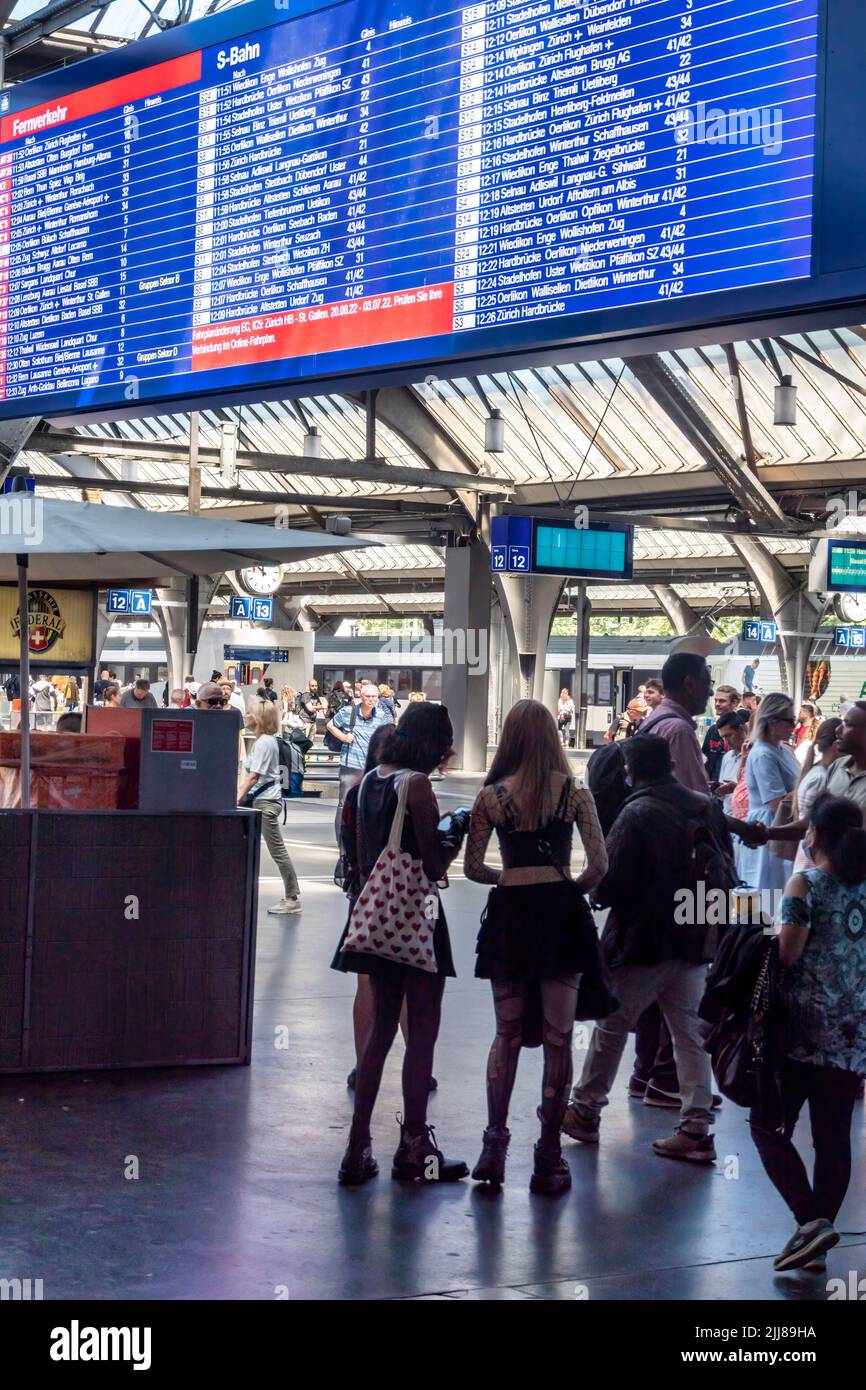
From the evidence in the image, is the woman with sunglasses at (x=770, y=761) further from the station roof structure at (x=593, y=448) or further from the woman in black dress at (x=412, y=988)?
the station roof structure at (x=593, y=448)

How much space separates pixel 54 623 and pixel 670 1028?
16.0ft

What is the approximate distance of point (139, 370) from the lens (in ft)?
31.1

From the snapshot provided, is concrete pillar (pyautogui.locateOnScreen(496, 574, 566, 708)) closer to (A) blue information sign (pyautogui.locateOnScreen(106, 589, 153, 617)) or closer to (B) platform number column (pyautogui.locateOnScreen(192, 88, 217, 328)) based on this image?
(A) blue information sign (pyautogui.locateOnScreen(106, 589, 153, 617))

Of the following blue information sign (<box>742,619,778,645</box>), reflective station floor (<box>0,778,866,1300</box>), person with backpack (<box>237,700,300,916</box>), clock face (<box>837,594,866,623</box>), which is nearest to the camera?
reflective station floor (<box>0,778,866,1300</box>)

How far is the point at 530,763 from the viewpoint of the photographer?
6.16 metres

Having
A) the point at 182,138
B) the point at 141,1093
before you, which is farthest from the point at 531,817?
the point at 182,138

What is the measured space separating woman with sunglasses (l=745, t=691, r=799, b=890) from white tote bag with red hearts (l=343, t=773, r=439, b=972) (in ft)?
12.2

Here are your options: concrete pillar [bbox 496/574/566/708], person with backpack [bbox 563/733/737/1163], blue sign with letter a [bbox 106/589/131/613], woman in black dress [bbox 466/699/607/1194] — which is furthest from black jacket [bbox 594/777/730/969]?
blue sign with letter a [bbox 106/589/131/613]

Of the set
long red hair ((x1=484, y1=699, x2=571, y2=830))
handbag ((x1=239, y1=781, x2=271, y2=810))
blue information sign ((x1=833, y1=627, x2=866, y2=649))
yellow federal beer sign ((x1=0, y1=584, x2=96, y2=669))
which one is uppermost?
blue information sign ((x1=833, y1=627, x2=866, y2=649))

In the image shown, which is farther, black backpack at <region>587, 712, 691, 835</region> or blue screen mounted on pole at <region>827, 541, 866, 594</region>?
blue screen mounted on pole at <region>827, 541, 866, 594</region>

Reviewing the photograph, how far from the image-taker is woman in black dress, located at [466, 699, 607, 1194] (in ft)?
19.9

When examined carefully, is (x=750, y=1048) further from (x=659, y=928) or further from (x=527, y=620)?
(x=527, y=620)

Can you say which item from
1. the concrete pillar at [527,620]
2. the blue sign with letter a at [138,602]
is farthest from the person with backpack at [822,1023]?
the blue sign with letter a at [138,602]

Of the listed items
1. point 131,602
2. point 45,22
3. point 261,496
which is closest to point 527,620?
point 261,496
